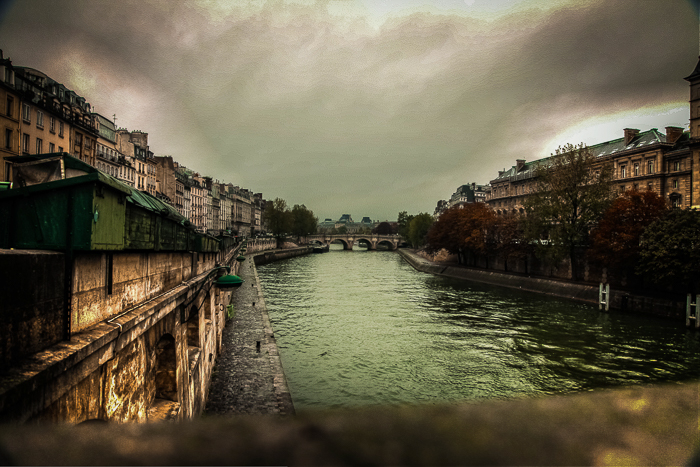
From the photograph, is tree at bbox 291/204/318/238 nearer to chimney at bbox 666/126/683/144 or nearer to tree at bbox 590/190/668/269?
chimney at bbox 666/126/683/144

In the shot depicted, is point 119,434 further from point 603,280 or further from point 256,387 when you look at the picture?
point 603,280

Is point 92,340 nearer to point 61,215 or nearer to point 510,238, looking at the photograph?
point 61,215

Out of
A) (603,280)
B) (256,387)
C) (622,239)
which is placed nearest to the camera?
(256,387)

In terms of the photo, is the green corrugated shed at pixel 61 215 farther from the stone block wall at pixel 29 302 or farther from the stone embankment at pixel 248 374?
the stone embankment at pixel 248 374

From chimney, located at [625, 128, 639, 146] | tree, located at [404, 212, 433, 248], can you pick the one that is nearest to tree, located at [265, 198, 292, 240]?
tree, located at [404, 212, 433, 248]

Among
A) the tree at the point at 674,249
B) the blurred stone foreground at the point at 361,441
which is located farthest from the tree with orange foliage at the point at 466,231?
the blurred stone foreground at the point at 361,441

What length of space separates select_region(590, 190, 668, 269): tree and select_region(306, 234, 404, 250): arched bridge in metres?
118

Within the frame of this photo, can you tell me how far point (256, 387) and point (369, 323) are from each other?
14.0m

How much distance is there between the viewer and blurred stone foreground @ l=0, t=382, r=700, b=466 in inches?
37.4

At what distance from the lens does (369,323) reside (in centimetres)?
2691

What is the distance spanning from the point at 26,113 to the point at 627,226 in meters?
46.4

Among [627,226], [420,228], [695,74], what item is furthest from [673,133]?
[420,228]

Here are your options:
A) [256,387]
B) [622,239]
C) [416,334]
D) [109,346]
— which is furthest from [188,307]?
[622,239]

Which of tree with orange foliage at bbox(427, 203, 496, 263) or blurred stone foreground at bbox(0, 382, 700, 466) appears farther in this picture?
tree with orange foliage at bbox(427, 203, 496, 263)
